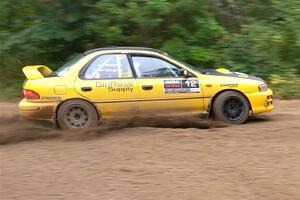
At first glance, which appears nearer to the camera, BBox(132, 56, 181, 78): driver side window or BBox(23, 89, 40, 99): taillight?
BBox(23, 89, 40, 99): taillight

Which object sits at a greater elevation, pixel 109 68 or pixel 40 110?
pixel 109 68

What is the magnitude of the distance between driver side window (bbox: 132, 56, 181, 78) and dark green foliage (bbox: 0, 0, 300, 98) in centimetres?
432

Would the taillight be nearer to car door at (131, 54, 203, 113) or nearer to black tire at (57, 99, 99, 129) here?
black tire at (57, 99, 99, 129)

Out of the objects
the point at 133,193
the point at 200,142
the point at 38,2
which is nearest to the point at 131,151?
the point at 200,142

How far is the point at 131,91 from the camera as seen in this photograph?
896cm

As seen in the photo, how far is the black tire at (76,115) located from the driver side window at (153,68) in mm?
1058

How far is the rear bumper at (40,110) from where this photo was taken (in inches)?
349

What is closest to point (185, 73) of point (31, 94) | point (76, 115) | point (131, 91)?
point (131, 91)

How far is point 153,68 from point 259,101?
1971 mm

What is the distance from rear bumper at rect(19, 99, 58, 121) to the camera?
349 inches

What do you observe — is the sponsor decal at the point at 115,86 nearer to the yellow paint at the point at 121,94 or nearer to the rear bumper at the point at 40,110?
the yellow paint at the point at 121,94

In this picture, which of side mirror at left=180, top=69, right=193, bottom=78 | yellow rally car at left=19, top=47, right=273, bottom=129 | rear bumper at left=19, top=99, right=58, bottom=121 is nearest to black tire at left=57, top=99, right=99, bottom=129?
yellow rally car at left=19, top=47, right=273, bottom=129

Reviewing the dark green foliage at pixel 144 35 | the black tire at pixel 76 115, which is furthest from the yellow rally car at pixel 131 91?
the dark green foliage at pixel 144 35

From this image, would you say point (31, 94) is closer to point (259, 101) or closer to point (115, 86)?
point (115, 86)
